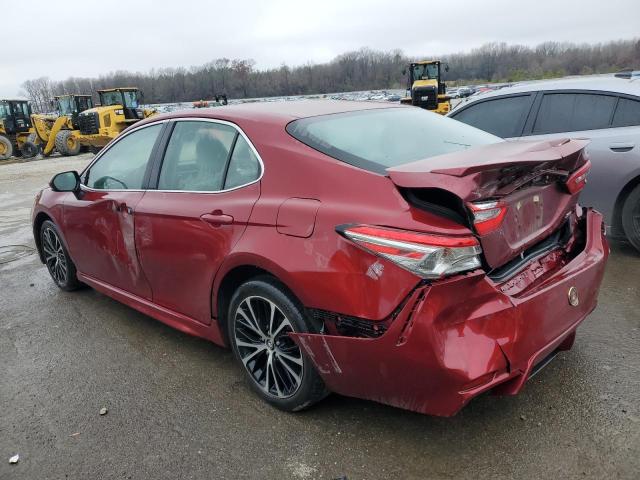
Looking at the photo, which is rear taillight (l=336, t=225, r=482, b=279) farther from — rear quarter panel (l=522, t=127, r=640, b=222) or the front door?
rear quarter panel (l=522, t=127, r=640, b=222)

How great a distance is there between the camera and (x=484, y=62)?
3250 inches

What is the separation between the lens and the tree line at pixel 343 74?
226ft

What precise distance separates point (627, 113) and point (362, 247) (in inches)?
149

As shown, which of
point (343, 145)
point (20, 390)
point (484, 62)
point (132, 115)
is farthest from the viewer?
point (484, 62)

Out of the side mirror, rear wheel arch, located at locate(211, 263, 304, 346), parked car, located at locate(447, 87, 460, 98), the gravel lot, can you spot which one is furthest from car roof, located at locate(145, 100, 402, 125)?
parked car, located at locate(447, 87, 460, 98)

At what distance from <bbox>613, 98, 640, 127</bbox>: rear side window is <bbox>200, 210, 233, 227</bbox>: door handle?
3.83m

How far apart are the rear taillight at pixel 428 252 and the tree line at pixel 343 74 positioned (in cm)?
6534

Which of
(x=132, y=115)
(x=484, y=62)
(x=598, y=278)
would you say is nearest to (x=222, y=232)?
(x=598, y=278)

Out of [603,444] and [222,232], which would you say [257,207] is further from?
[603,444]

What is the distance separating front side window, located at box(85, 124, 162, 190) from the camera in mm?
3727

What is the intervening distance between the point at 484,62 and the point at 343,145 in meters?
88.0

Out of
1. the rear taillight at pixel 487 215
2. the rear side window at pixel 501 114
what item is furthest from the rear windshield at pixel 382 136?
the rear side window at pixel 501 114

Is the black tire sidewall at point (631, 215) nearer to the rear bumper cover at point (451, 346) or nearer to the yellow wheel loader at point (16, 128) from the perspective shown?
the rear bumper cover at point (451, 346)

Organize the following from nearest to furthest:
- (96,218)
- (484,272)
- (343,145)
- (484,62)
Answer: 1. (484,272)
2. (343,145)
3. (96,218)
4. (484,62)
